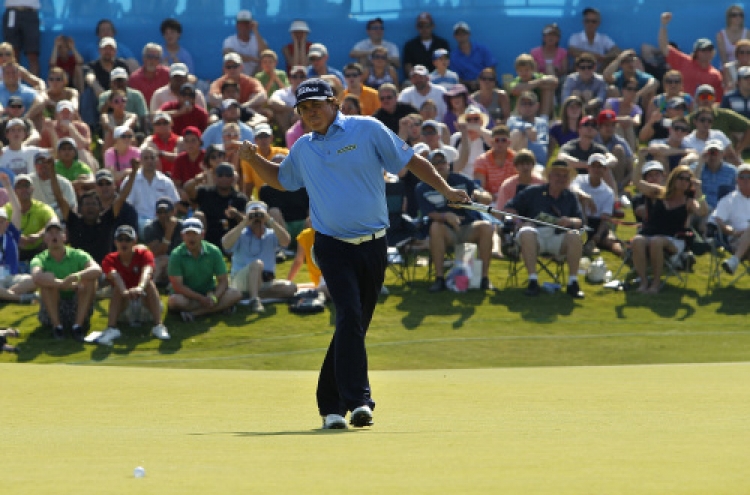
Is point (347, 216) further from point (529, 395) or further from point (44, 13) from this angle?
point (44, 13)

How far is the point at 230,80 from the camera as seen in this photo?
20844 millimetres

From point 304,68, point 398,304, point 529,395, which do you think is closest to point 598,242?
point 398,304

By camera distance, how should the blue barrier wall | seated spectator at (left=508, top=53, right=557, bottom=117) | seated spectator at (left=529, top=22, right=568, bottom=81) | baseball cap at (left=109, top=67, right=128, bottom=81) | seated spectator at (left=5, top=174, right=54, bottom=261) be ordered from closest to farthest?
seated spectator at (left=5, top=174, right=54, bottom=261), baseball cap at (left=109, top=67, right=128, bottom=81), seated spectator at (left=508, top=53, right=557, bottom=117), seated spectator at (left=529, top=22, right=568, bottom=81), the blue barrier wall

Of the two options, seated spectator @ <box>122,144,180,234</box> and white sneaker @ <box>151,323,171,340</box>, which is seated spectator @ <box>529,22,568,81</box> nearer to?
seated spectator @ <box>122,144,180,234</box>

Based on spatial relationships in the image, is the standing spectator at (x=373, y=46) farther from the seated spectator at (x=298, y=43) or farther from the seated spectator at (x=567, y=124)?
the seated spectator at (x=567, y=124)

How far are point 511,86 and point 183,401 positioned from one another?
1313 centimetres

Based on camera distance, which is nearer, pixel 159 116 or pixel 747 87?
pixel 159 116

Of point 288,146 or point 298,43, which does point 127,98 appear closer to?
point 288,146

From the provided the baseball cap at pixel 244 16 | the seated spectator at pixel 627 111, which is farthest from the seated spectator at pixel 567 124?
the baseball cap at pixel 244 16

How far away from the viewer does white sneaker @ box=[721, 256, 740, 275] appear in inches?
678

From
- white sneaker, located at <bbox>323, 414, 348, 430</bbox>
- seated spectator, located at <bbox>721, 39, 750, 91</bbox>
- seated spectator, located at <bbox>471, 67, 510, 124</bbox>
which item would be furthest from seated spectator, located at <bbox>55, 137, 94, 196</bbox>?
white sneaker, located at <bbox>323, 414, 348, 430</bbox>

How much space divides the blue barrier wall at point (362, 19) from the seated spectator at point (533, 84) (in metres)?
1.37

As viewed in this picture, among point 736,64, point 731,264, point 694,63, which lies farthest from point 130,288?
point 736,64

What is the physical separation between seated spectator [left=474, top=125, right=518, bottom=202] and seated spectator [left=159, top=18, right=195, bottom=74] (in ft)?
19.9
